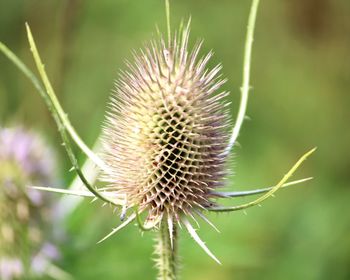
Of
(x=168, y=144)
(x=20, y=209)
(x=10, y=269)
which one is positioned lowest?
(x=10, y=269)

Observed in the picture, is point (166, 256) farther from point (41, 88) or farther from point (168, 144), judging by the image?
point (41, 88)

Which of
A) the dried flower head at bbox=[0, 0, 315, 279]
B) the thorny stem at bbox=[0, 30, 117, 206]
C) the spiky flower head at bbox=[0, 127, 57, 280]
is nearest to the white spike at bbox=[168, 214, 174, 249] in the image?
the dried flower head at bbox=[0, 0, 315, 279]

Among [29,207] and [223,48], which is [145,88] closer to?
[29,207]

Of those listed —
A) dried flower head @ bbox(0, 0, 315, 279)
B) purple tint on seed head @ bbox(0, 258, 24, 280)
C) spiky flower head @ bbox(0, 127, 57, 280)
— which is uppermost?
dried flower head @ bbox(0, 0, 315, 279)

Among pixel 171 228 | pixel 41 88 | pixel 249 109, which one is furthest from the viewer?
pixel 249 109

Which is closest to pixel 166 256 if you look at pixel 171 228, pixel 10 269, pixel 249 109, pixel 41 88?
pixel 171 228

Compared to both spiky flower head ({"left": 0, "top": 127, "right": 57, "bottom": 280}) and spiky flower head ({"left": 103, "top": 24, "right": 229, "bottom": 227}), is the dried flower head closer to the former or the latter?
spiky flower head ({"left": 103, "top": 24, "right": 229, "bottom": 227})
